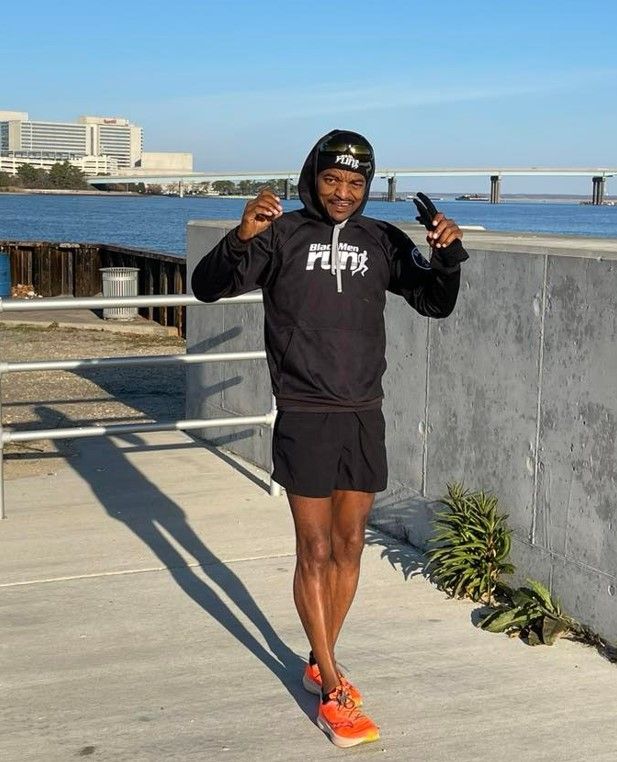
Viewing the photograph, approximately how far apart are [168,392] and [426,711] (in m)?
7.95

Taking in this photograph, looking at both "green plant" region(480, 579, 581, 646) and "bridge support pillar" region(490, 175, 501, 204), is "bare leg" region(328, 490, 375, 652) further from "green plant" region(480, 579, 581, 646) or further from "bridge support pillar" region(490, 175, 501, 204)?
"bridge support pillar" region(490, 175, 501, 204)

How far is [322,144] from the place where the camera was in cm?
376

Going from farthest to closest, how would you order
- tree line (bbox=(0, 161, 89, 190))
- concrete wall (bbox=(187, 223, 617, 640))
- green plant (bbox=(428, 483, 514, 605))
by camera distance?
tree line (bbox=(0, 161, 89, 190)) < green plant (bbox=(428, 483, 514, 605)) < concrete wall (bbox=(187, 223, 617, 640))

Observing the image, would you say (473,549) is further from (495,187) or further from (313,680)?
(495,187)

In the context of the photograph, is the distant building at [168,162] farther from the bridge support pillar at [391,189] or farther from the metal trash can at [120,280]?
the metal trash can at [120,280]

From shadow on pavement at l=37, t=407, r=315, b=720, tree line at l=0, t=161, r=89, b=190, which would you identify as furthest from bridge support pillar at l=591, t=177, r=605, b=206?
tree line at l=0, t=161, r=89, b=190

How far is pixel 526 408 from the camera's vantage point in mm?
4980

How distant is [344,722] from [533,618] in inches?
50.1

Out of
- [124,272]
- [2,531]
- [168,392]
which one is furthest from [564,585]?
[124,272]

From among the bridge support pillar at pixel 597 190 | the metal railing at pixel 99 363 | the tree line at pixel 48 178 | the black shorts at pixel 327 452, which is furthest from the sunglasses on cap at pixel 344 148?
the tree line at pixel 48 178

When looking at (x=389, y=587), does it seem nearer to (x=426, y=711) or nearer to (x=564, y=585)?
(x=564, y=585)

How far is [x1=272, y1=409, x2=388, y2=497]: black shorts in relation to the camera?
3.76 meters

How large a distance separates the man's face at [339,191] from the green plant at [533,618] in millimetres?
1873

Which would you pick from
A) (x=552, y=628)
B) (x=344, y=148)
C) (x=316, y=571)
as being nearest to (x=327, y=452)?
(x=316, y=571)
